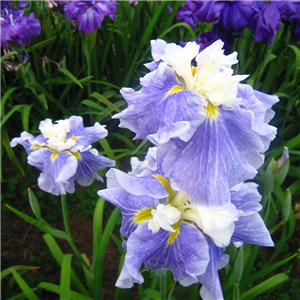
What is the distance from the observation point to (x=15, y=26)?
2.49 meters

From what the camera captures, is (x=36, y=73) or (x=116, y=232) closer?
(x=116, y=232)

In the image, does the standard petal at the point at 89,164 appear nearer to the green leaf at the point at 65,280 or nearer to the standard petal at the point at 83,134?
the standard petal at the point at 83,134

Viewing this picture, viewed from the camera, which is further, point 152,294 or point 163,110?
point 152,294

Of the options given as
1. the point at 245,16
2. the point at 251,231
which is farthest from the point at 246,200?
the point at 245,16

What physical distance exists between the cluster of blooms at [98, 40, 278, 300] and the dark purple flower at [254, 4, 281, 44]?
1.37 meters

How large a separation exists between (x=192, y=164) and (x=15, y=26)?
6.82 feet

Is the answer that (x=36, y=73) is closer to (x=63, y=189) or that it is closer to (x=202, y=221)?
(x=63, y=189)

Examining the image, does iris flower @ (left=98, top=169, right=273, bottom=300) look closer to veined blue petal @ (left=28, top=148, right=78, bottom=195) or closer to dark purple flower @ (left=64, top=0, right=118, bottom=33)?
veined blue petal @ (left=28, top=148, right=78, bottom=195)

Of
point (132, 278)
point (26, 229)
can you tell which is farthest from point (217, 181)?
point (26, 229)

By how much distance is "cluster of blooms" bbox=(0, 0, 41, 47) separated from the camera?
8.16 ft

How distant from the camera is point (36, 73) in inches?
117

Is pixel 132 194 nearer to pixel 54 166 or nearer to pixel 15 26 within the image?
pixel 54 166

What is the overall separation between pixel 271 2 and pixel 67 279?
6.59 feet

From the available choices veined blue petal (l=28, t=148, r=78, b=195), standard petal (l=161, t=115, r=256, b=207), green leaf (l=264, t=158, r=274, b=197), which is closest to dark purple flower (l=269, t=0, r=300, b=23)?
green leaf (l=264, t=158, r=274, b=197)
